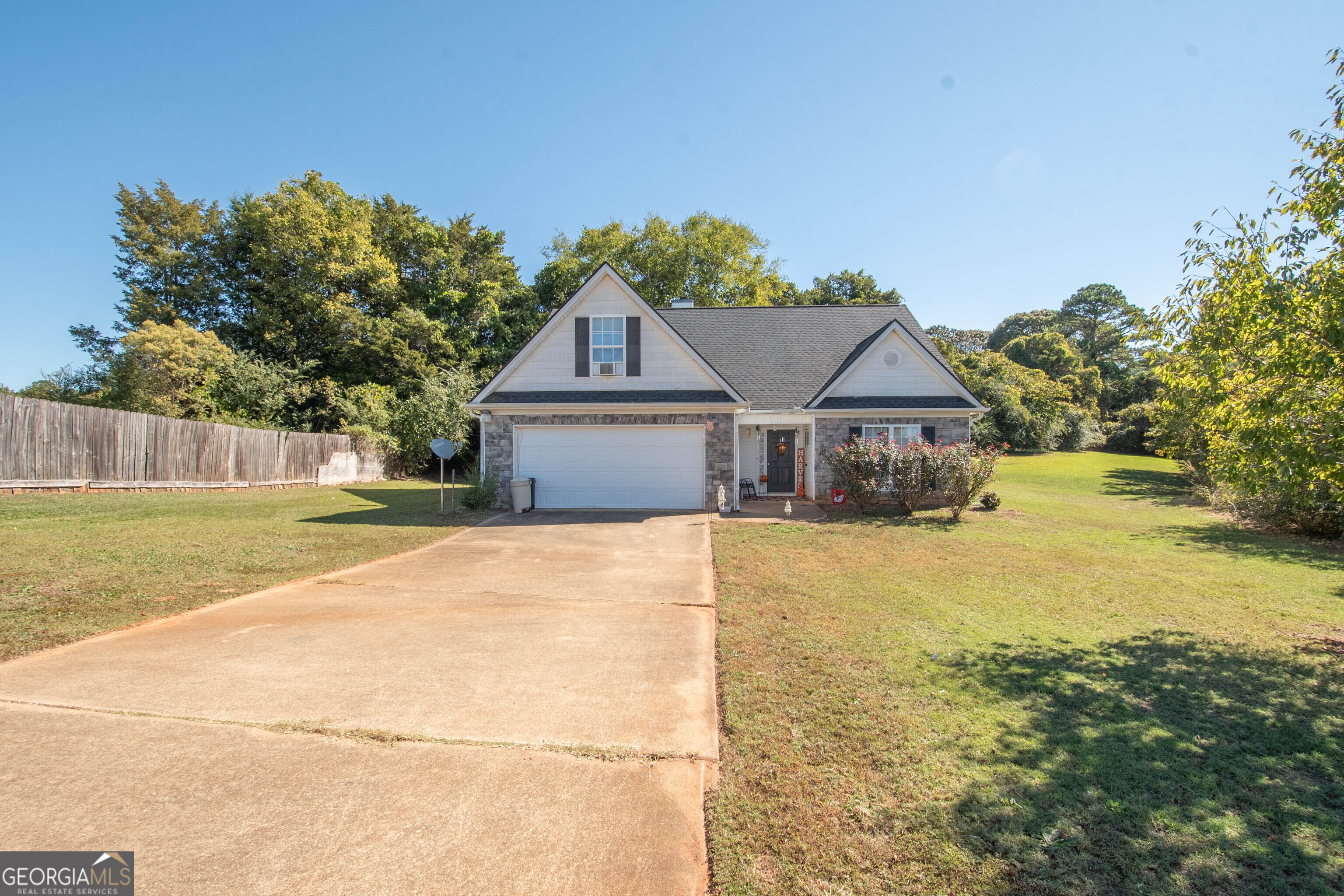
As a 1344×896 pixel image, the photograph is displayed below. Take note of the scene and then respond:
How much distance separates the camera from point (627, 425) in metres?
14.7

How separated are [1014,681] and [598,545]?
22.5 ft

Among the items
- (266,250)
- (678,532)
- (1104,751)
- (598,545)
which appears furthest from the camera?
(266,250)

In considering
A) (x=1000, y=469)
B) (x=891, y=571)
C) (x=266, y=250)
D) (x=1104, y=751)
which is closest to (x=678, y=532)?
(x=891, y=571)

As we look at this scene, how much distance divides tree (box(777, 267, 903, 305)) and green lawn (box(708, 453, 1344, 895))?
38344mm

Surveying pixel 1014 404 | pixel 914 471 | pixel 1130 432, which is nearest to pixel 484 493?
pixel 914 471

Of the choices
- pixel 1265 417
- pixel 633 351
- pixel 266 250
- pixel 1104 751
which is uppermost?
pixel 266 250

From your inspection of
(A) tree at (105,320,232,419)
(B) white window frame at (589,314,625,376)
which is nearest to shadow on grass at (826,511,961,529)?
(B) white window frame at (589,314,625,376)

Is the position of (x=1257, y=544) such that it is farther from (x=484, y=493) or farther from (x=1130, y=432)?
(x=1130, y=432)

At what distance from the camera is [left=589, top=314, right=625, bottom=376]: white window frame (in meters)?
15.1

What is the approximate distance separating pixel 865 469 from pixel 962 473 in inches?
82.0

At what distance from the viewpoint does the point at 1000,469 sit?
27.9 metres

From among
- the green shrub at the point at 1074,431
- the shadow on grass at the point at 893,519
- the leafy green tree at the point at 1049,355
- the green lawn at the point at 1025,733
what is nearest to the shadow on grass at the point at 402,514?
the green lawn at the point at 1025,733

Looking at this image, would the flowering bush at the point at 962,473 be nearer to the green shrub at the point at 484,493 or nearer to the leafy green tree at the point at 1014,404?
the green shrub at the point at 484,493

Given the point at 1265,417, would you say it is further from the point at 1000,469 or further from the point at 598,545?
the point at 1000,469
